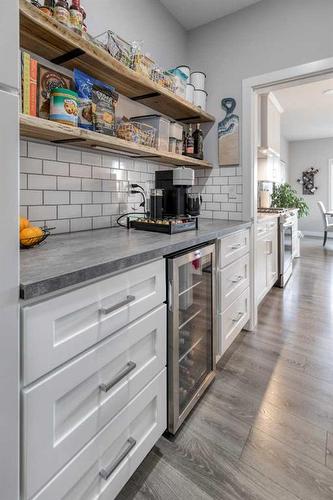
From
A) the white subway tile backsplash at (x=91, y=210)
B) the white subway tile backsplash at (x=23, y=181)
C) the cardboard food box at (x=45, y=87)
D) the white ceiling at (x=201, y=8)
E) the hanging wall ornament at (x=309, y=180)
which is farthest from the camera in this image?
the hanging wall ornament at (x=309, y=180)

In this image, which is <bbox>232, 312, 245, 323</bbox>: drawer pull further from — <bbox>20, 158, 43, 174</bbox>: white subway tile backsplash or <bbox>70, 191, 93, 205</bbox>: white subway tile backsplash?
<bbox>20, 158, 43, 174</bbox>: white subway tile backsplash

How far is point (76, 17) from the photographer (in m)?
1.31

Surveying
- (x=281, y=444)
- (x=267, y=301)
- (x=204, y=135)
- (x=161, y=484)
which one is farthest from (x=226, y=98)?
(x=161, y=484)

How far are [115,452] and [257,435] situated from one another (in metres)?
0.75

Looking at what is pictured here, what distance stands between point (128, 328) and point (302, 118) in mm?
6609

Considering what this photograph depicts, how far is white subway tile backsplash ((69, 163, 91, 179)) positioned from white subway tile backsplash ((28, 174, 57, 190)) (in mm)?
127

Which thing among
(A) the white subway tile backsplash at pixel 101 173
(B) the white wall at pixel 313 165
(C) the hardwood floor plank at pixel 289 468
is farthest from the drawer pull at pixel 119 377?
(B) the white wall at pixel 313 165

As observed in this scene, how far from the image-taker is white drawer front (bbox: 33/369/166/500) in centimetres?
81

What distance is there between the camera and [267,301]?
3.26 metres

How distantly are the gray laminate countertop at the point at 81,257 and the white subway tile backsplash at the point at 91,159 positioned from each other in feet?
1.78

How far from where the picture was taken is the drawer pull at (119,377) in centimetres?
92

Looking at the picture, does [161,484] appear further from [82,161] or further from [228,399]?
[82,161]

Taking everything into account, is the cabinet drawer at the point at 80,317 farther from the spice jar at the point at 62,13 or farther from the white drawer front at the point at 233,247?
the spice jar at the point at 62,13

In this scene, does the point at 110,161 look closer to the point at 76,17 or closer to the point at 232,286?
the point at 76,17
